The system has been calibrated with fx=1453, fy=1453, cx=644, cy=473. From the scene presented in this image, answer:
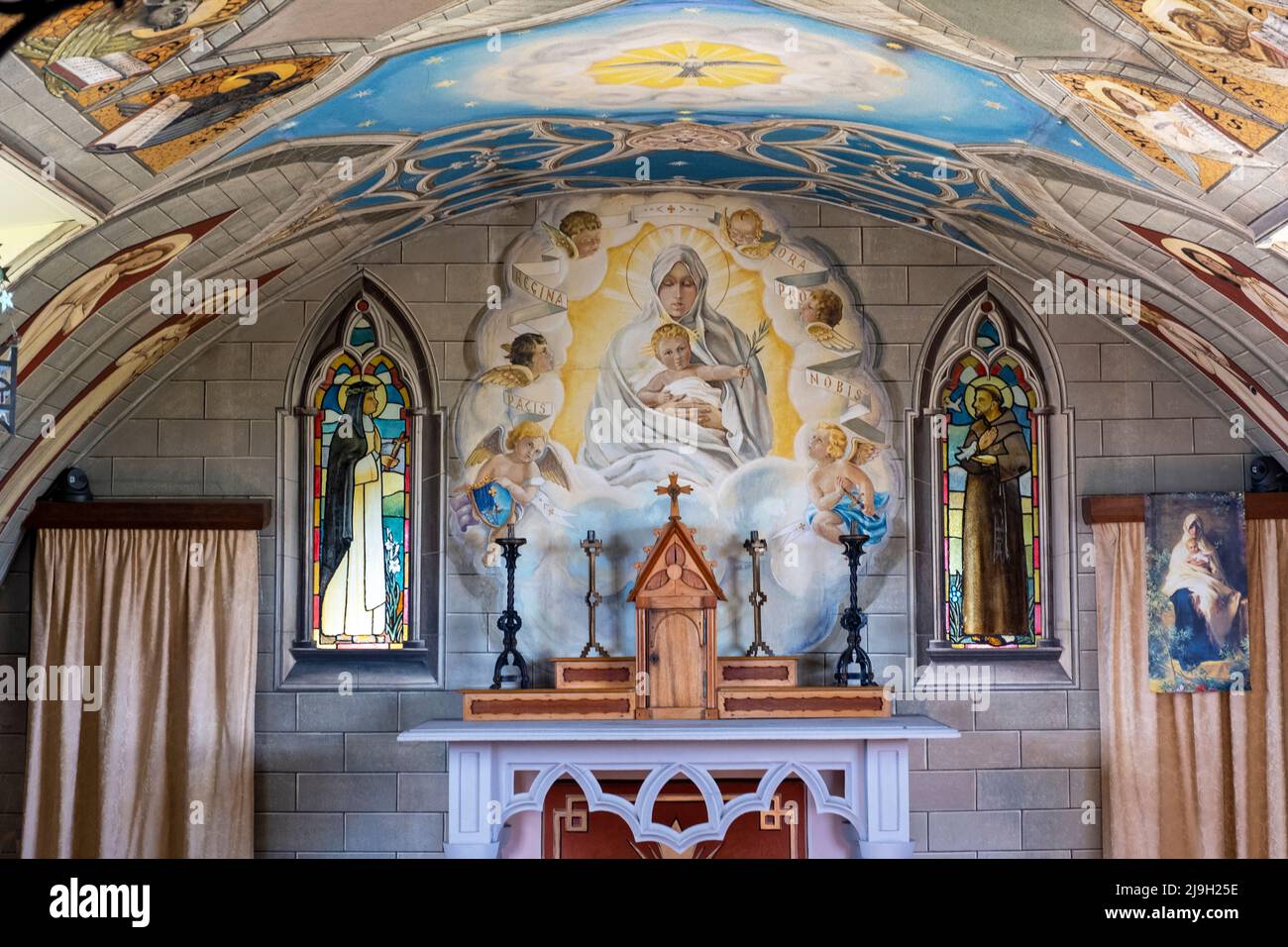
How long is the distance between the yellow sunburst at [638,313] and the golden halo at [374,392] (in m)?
0.95

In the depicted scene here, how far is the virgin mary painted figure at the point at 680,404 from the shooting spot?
7.97 metres

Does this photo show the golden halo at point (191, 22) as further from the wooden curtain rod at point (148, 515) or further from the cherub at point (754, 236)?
the cherub at point (754, 236)

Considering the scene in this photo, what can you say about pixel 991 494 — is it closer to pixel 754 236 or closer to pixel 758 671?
pixel 758 671

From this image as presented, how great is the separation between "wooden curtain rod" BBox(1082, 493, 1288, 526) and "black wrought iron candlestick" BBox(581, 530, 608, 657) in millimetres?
2639

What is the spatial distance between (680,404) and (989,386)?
5.64ft

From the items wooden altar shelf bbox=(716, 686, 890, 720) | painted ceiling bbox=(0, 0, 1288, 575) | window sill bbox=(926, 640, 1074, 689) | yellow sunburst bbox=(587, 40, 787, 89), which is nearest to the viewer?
painted ceiling bbox=(0, 0, 1288, 575)

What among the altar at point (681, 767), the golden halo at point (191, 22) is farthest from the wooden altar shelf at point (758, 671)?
the golden halo at point (191, 22)

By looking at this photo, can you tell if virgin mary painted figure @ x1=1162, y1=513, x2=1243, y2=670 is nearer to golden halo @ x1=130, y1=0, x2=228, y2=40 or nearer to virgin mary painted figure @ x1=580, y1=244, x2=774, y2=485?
virgin mary painted figure @ x1=580, y1=244, x2=774, y2=485

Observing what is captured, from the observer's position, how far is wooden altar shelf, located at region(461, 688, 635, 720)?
7.16 meters

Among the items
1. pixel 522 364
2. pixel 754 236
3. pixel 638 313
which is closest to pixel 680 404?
pixel 638 313

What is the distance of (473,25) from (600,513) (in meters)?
3.34

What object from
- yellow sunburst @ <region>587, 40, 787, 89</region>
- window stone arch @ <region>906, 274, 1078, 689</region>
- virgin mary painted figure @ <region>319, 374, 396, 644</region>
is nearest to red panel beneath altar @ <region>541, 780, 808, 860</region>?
window stone arch @ <region>906, 274, 1078, 689</region>

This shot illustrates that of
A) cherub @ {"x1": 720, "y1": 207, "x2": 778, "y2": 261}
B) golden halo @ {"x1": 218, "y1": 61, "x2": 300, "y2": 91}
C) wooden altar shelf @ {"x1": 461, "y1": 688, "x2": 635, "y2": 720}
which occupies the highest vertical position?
cherub @ {"x1": 720, "y1": 207, "x2": 778, "y2": 261}

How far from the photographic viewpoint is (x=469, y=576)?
311 inches
